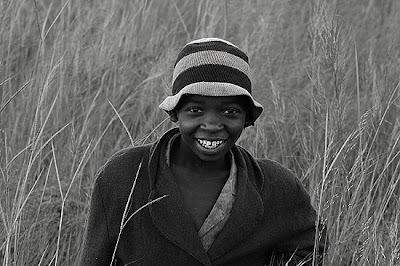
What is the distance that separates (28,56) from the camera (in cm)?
340

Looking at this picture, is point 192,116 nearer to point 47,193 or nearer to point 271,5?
point 47,193

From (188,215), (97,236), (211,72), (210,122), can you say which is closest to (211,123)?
(210,122)

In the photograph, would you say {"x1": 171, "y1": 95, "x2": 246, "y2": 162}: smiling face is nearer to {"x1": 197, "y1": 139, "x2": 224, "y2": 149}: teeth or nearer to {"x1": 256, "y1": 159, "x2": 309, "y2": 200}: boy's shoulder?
{"x1": 197, "y1": 139, "x2": 224, "y2": 149}: teeth

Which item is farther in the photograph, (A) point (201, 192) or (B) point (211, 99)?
(A) point (201, 192)

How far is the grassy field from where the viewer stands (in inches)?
94.4

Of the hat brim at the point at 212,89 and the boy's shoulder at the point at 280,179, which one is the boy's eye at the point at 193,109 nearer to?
the hat brim at the point at 212,89

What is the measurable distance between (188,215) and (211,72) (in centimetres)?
36

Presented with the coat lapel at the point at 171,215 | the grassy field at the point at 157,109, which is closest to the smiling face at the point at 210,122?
the coat lapel at the point at 171,215

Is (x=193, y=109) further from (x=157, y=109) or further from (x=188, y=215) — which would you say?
(x=157, y=109)

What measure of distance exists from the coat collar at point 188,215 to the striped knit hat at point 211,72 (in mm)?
168

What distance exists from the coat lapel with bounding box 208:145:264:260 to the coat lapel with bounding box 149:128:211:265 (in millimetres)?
55

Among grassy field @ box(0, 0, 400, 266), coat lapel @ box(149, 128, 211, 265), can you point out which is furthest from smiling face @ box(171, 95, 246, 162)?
grassy field @ box(0, 0, 400, 266)

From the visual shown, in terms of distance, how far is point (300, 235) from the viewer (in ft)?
7.30

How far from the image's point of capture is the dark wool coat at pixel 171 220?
207 cm
